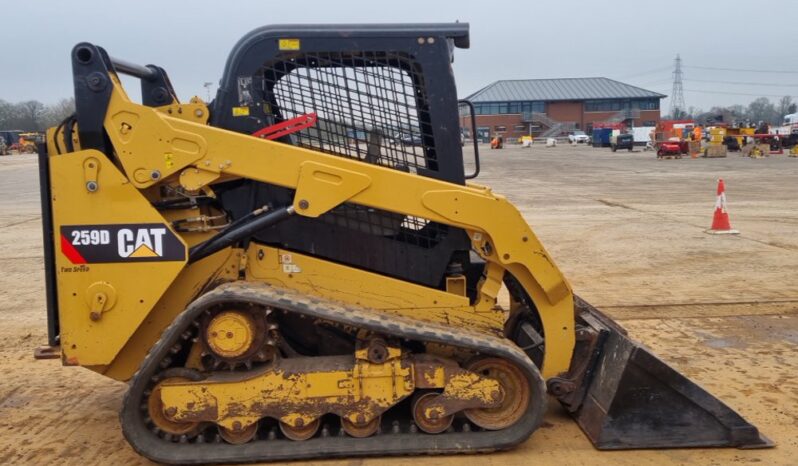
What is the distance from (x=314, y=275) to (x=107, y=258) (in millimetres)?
1157

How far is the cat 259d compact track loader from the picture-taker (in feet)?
13.0

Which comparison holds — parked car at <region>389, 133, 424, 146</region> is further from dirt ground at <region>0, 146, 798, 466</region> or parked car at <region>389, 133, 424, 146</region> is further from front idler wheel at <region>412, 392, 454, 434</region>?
dirt ground at <region>0, 146, 798, 466</region>

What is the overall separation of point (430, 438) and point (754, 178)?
79.4 ft

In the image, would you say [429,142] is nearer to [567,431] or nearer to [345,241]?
[345,241]

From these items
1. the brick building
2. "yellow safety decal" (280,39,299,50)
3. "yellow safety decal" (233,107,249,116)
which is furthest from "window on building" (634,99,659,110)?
"yellow safety decal" (233,107,249,116)

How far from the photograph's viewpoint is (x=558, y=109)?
9725cm

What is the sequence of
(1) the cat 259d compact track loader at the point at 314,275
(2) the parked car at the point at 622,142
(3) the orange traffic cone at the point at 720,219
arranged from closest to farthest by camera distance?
(1) the cat 259d compact track loader at the point at 314,275
(3) the orange traffic cone at the point at 720,219
(2) the parked car at the point at 622,142

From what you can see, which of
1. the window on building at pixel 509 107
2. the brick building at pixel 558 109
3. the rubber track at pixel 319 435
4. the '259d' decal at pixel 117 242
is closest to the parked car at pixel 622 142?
the brick building at pixel 558 109

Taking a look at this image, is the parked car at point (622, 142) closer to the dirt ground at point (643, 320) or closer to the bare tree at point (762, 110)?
the dirt ground at point (643, 320)

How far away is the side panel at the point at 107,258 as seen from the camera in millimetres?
4051

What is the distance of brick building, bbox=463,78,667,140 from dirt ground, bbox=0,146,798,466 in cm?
8062

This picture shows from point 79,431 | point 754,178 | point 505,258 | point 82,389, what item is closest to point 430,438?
point 505,258

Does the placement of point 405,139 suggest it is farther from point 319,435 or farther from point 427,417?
point 319,435

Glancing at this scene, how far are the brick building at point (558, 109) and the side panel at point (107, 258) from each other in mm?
92579
